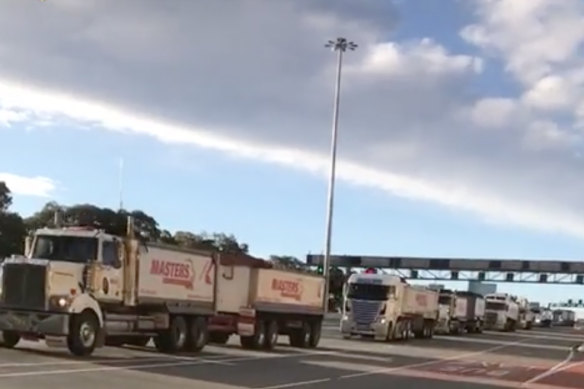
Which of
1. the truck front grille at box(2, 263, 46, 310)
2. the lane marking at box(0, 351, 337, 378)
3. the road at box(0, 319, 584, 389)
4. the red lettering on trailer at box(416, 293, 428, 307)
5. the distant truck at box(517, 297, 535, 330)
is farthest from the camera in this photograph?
the distant truck at box(517, 297, 535, 330)

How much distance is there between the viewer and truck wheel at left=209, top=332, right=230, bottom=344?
31812 millimetres

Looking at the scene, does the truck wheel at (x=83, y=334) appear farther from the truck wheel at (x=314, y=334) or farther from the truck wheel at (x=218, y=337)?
the truck wheel at (x=314, y=334)

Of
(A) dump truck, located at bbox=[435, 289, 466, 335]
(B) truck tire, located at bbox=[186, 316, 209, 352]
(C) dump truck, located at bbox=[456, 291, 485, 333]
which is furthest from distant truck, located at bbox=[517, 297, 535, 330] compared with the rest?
(B) truck tire, located at bbox=[186, 316, 209, 352]

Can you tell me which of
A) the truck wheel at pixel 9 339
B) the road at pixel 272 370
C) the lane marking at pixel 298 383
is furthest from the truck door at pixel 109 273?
the lane marking at pixel 298 383

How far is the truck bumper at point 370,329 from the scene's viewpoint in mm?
45031

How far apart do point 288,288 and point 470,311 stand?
3848cm

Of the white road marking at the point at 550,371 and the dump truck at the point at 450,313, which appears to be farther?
the dump truck at the point at 450,313

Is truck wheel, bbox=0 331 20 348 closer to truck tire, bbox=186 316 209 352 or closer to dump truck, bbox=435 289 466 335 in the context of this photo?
truck tire, bbox=186 316 209 352

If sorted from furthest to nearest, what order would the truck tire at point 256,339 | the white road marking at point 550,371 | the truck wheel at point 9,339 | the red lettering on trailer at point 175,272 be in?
the truck tire at point 256,339 < the red lettering on trailer at point 175,272 < the white road marking at point 550,371 < the truck wheel at point 9,339

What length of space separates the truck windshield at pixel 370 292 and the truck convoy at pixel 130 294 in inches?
482

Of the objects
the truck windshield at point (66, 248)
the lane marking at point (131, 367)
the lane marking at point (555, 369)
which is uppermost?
the truck windshield at point (66, 248)

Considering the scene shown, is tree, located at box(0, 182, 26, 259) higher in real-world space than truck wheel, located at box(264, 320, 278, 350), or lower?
higher

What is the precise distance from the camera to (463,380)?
78.6 feet

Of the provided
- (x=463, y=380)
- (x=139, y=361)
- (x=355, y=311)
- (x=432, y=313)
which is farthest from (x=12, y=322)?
(x=432, y=313)
